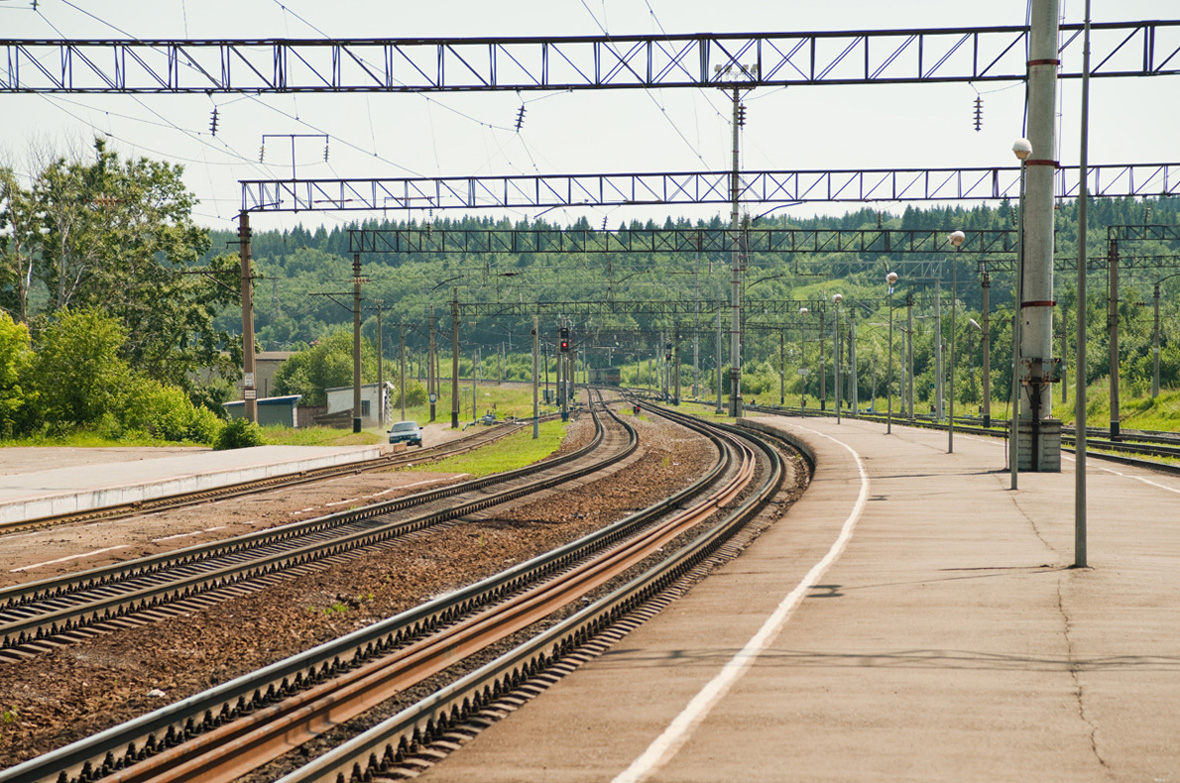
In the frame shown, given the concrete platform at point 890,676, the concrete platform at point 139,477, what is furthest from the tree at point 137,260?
the concrete platform at point 890,676

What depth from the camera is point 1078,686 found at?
784 cm

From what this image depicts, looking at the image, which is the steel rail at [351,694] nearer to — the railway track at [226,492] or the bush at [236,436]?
the railway track at [226,492]

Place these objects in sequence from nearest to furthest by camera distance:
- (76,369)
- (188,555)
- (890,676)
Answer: (890,676) < (188,555) < (76,369)

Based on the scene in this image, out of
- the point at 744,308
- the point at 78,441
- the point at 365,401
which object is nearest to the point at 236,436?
the point at 78,441

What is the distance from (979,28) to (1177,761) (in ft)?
77.9

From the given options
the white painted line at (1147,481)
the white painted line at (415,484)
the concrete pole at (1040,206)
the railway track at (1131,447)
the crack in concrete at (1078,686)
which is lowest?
the white painted line at (415,484)

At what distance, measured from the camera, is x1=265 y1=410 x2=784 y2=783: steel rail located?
694cm

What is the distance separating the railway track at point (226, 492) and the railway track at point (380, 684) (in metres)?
10.5

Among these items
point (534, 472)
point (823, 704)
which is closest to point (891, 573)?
point (823, 704)

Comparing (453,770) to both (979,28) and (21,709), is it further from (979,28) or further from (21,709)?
(979,28)

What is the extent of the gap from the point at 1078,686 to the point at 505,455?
35038 millimetres

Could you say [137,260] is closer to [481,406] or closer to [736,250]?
[736,250]

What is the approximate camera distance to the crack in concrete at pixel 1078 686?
6.42 meters

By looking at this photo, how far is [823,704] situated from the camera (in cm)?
759
